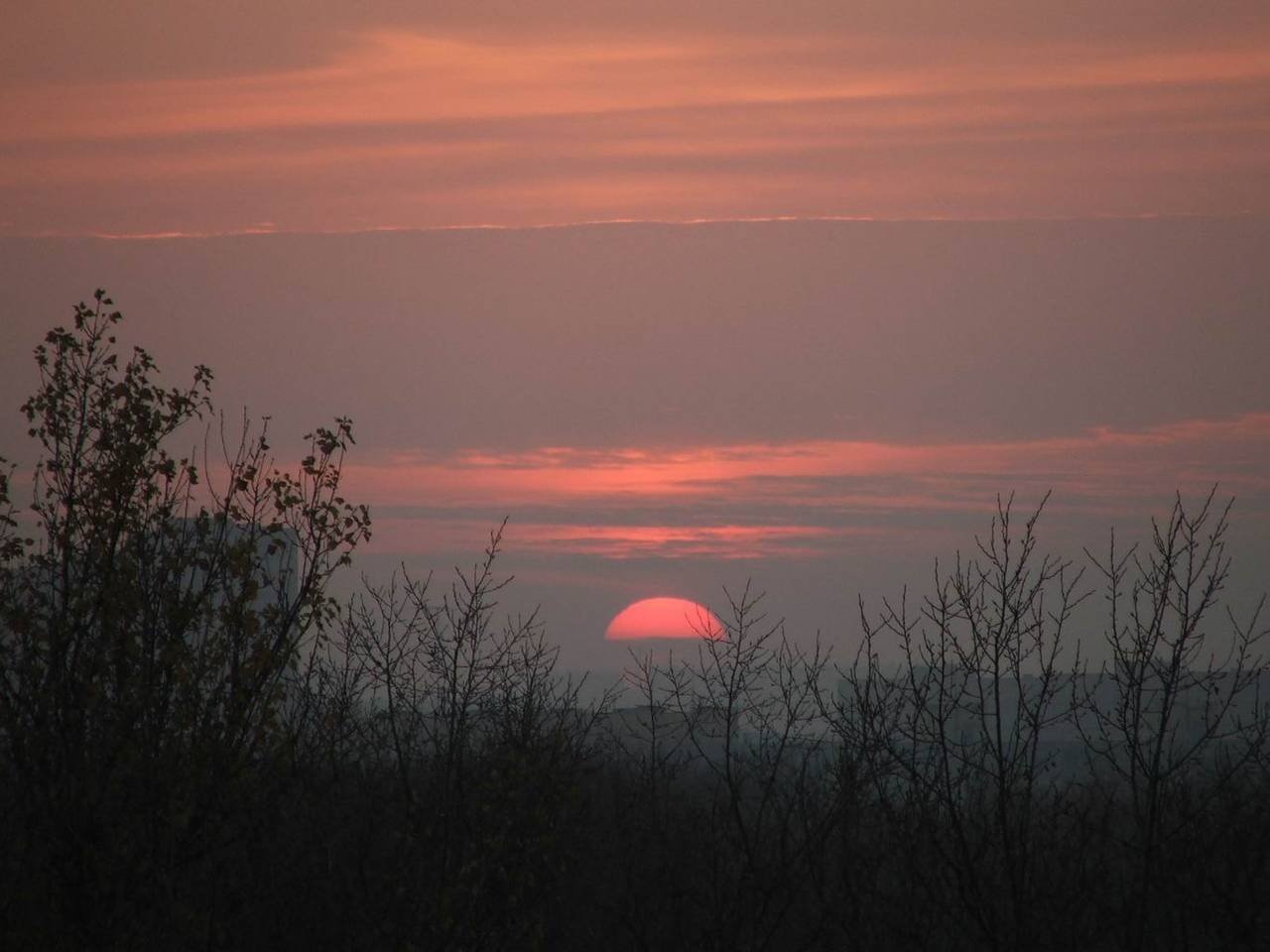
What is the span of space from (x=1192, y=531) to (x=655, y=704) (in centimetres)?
1052

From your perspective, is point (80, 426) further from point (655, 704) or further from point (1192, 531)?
point (655, 704)

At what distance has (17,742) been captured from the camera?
1040 cm

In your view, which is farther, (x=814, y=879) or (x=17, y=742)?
(x=814, y=879)

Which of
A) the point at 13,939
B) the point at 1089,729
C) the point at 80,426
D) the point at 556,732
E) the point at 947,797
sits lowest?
the point at 13,939

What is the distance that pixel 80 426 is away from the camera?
458 inches

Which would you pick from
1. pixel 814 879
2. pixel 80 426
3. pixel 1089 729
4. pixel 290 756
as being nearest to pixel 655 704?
pixel 814 879

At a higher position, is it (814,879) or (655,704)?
(655,704)

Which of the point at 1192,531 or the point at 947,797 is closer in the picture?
the point at 947,797

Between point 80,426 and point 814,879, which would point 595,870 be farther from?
point 80,426

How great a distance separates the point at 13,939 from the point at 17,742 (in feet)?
4.60

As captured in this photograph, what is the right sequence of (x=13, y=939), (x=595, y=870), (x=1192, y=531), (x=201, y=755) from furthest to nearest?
(x=595, y=870), (x=1192, y=531), (x=201, y=755), (x=13, y=939)

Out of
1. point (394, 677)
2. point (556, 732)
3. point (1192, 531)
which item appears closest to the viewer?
point (1192, 531)

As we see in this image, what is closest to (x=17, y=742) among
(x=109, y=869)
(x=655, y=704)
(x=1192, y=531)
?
(x=109, y=869)

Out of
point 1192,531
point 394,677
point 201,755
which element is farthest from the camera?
point 394,677
